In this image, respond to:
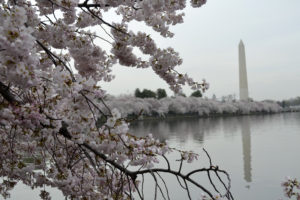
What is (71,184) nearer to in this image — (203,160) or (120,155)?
(120,155)

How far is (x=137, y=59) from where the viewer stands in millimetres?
3135

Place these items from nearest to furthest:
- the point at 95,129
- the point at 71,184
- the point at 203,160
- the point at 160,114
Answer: the point at 95,129
the point at 71,184
the point at 203,160
the point at 160,114

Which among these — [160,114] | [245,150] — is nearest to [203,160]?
[245,150]

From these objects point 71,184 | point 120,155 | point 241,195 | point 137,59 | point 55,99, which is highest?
point 137,59

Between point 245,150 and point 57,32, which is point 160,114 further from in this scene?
point 57,32

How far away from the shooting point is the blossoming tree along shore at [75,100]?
142 centimetres

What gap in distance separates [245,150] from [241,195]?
6116 millimetres

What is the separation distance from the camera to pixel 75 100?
155 centimetres

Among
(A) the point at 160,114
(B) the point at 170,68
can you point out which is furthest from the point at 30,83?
(A) the point at 160,114

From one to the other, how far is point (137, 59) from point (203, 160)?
27.2ft

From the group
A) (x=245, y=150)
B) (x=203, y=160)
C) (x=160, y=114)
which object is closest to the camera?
(x=203, y=160)

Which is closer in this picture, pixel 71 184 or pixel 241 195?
pixel 71 184

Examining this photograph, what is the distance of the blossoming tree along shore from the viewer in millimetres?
1417

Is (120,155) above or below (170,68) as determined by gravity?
below
